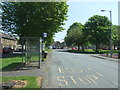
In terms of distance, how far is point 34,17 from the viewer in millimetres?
24266

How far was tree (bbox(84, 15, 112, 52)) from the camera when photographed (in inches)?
1660

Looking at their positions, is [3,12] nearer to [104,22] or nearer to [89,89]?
[89,89]

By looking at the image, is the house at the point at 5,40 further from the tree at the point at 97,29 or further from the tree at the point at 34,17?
the tree at the point at 97,29

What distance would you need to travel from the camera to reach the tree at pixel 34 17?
23.4 metres

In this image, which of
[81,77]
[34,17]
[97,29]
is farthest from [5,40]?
[81,77]

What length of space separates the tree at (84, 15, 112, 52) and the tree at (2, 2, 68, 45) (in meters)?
18.0

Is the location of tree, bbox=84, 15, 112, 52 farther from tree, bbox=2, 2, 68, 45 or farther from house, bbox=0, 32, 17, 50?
house, bbox=0, 32, 17, 50

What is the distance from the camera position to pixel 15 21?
26672mm

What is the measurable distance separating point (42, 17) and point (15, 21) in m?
5.54

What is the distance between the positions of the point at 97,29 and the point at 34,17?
23343 mm

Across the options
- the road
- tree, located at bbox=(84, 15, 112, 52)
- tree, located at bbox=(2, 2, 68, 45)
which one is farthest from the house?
the road

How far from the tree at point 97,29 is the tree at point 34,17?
59.0 feet

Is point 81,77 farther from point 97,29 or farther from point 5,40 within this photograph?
point 5,40

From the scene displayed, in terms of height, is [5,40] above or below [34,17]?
below
